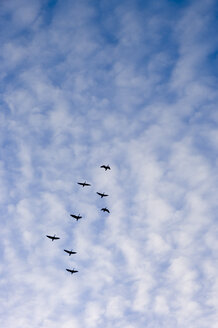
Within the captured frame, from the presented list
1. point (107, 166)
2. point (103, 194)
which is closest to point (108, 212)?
point (103, 194)

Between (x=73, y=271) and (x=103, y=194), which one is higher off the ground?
(x=103, y=194)

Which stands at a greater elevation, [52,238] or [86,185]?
[86,185]

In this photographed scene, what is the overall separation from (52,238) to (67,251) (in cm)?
589

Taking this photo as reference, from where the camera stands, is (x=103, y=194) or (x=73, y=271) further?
(x=73, y=271)

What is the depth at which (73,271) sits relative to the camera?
317ft

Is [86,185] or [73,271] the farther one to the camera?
[73,271]

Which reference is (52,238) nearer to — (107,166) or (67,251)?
(67,251)

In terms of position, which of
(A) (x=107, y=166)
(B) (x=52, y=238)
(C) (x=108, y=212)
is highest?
(A) (x=107, y=166)

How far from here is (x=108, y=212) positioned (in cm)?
9162

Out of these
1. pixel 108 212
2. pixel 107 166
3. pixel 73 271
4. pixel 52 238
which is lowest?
pixel 73 271

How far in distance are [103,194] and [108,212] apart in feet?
21.2

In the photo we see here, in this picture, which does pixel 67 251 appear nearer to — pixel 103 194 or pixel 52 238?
pixel 52 238

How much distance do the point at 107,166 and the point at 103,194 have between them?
8.14m

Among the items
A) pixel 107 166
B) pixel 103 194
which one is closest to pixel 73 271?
pixel 103 194
